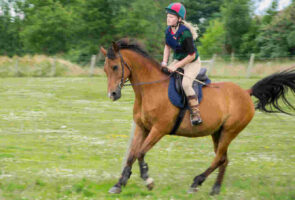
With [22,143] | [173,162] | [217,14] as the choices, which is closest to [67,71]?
[22,143]

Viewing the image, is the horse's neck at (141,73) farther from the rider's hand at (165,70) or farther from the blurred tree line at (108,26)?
the blurred tree line at (108,26)

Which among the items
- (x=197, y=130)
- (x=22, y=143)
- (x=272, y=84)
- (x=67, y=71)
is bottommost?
(x=67, y=71)

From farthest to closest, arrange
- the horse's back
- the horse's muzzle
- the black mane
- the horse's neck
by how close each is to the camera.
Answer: the horse's back → the black mane → the horse's neck → the horse's muzzle

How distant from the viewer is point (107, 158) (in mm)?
9773

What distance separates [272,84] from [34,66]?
28968 mm

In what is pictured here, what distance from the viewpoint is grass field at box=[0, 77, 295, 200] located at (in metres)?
7.14

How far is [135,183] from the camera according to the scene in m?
7.64

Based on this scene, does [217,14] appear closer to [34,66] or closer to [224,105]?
[34,66]

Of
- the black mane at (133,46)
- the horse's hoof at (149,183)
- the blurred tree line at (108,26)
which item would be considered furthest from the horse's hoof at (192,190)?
the blurred tree line at (108,26)

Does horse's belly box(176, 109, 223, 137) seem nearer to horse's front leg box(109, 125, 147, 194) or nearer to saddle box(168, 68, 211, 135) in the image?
saddle box(168, 68, 211, 135)

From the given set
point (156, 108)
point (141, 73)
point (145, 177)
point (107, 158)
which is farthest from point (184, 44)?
point (107, 158)

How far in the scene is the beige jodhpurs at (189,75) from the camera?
7.19 metres

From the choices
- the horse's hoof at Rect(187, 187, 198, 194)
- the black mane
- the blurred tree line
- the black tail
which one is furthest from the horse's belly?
the blurred tree line

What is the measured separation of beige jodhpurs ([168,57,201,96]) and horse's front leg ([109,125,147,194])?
3.21 feet
